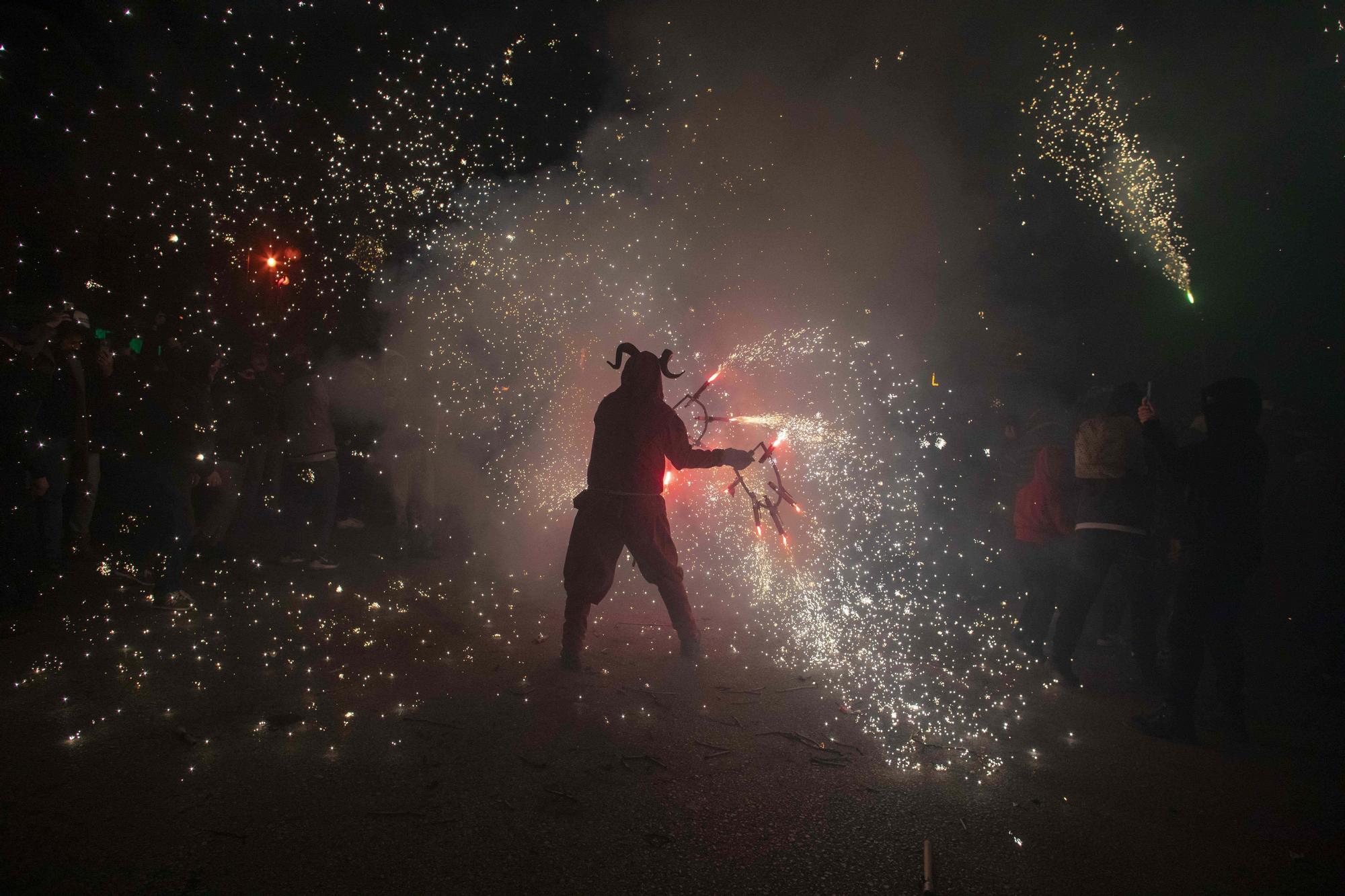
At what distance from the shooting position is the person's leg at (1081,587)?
179 inches

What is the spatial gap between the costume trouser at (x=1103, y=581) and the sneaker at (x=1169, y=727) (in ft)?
2.38

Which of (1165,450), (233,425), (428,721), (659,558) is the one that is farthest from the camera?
(233,425)

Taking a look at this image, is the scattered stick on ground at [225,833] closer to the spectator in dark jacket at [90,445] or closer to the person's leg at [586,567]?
the person's leg at [586,567]

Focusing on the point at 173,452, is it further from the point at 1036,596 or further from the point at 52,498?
the point at 1036,596

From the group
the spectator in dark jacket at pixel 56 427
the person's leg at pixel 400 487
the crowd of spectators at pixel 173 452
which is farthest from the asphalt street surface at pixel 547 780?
the person's leg at pixel 400 487

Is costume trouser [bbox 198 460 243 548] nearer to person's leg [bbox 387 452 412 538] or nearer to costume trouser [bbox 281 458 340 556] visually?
costume trouser [bbox 281 458 340 556]

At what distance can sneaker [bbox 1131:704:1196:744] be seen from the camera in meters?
3.70

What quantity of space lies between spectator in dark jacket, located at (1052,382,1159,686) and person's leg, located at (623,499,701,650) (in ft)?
8.20

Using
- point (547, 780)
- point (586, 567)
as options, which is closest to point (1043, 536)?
point (586, 567)

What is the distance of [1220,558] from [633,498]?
10.9ft

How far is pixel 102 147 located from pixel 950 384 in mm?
10176

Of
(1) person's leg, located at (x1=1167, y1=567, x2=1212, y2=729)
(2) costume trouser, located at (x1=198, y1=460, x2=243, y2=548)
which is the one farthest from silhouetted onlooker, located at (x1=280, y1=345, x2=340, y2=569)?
(1) person's leg, located at (x1=1167, y1=567, x2=1212, y2=729)

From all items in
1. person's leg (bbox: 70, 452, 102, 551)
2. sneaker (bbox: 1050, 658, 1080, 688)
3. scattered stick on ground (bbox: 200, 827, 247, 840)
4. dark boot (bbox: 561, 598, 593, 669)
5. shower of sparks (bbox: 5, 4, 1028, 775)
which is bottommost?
scattered stick on ground (bbox: 200, 827, 247, 840)

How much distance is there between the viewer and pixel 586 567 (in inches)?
166
